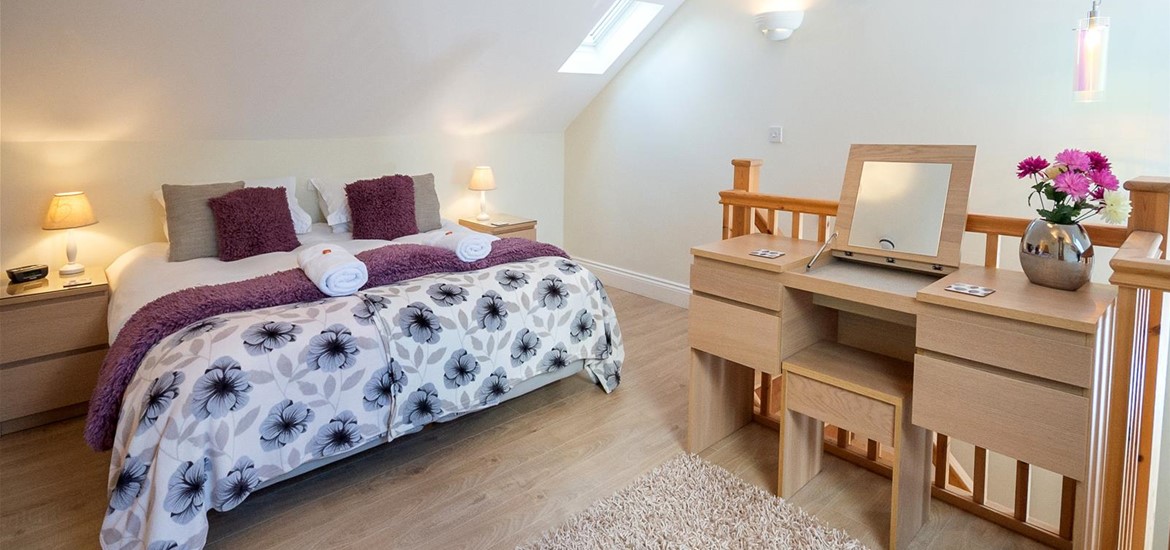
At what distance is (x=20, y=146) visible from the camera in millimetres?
3111

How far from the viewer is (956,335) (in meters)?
1.70

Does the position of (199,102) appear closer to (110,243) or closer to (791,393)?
(110,243)

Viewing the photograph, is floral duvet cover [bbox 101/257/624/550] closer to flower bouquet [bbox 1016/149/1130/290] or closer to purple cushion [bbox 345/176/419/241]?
purple cushion [bbox 345/176/419/241]

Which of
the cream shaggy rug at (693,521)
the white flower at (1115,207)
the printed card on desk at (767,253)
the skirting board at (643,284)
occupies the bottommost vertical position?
the cream shaggy rug at (693,521)

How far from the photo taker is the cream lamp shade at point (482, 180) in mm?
4613

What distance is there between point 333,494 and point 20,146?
2.38m

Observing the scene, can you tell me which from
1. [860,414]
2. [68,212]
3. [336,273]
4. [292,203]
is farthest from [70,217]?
[860,414]

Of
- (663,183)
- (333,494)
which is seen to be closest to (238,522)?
(333,494)

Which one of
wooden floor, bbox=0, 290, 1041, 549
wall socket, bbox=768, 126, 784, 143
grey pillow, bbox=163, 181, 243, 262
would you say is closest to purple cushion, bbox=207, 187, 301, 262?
grey pillow, bbox=163, 181, 243, 262

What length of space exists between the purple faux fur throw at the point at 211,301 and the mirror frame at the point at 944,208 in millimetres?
1391

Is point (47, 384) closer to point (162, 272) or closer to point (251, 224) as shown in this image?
point (162, 272)

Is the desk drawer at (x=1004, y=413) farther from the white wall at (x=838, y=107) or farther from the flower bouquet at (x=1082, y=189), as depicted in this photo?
the white wall at (x=838, y=107)

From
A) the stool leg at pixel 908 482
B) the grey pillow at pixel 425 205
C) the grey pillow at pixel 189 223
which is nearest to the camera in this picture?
the stool leg at pixel 908 482

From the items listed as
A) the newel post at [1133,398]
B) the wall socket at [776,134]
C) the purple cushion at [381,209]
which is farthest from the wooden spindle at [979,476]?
the purple cushion at [381,209]
